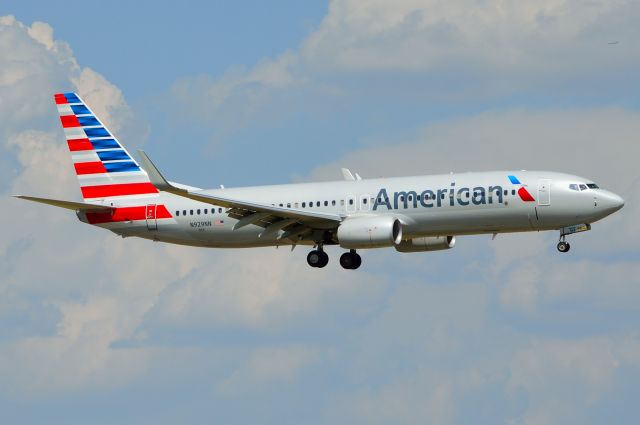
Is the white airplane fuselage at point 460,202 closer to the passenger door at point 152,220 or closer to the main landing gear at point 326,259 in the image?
the main landing gear at point 326,259

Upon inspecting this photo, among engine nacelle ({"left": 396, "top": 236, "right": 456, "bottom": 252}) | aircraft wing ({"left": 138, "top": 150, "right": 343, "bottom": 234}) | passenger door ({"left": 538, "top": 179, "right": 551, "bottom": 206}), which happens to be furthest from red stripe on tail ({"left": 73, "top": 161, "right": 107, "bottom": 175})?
passenger door ({"left": 538, "top": 179, "right": 551, "bottom": 206})

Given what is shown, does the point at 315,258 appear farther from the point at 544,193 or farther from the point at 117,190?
the point at 117,190

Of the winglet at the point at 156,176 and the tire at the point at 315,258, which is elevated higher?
the winglet at the point at 156,176

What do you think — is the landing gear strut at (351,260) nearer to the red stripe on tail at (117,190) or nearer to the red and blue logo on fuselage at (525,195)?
the red and blue logo on fuselage at (525,195)

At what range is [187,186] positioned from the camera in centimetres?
8419

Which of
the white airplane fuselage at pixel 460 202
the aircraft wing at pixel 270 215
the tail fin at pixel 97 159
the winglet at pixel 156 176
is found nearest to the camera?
the winglet at pixel 156 176

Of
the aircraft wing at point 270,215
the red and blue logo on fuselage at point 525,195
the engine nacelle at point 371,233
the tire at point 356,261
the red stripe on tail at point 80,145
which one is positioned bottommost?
the tire at point 356,261

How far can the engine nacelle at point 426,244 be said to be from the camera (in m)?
81.6

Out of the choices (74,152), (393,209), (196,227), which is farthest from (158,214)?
(393,209)

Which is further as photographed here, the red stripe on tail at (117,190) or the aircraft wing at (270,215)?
the red stripe on tail at (117,190)

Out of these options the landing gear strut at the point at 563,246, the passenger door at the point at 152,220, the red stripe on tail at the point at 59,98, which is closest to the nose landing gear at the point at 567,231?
→ the landing gear strut at the point at 563,246

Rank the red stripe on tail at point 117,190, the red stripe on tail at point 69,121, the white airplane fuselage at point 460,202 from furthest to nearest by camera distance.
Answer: the red stripe on tail at point 69,121 → the red stripe on tail at point 117,190 → the white airplane fuselage at point 460,202

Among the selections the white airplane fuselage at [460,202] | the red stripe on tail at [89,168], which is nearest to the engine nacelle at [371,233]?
the white airplane fuselage at [460,202]

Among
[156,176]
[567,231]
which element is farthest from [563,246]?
[156,176]
